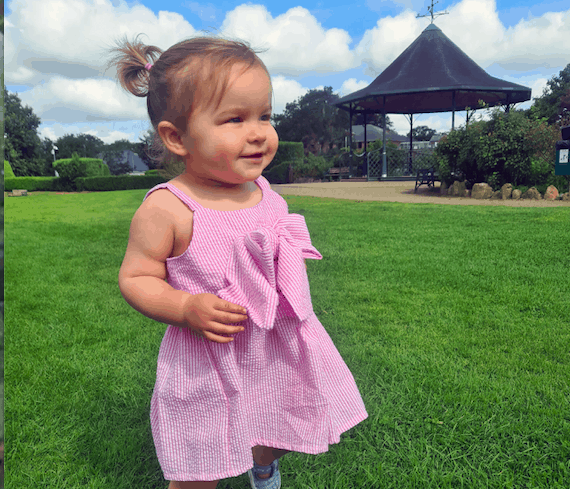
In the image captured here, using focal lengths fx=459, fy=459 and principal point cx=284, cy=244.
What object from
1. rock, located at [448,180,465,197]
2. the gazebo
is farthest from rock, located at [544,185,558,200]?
the gazebo

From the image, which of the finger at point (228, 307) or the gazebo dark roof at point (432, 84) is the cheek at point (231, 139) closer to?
the finger at point (228, 307)

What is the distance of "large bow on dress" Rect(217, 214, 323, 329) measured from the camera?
133 centimetres

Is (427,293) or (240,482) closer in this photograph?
(240,482)

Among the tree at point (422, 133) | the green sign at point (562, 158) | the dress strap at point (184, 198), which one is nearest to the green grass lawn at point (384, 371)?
the dress strap at point (184, 198)

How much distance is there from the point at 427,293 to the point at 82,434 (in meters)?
2.92

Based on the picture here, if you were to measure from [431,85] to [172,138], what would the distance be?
64.9 ft

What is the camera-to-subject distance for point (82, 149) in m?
64.1

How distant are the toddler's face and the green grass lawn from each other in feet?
4.37

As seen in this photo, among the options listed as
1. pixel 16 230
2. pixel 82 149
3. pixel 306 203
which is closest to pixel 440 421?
pixel 16 230

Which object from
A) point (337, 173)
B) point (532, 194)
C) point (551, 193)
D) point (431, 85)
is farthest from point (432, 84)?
point (551, 193)

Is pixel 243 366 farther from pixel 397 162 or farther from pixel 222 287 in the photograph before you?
pixel 397 162

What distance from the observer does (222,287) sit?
4.60 feet

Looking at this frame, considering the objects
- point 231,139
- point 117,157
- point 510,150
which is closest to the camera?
point 231,139

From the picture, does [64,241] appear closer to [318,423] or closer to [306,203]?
[306,203]
